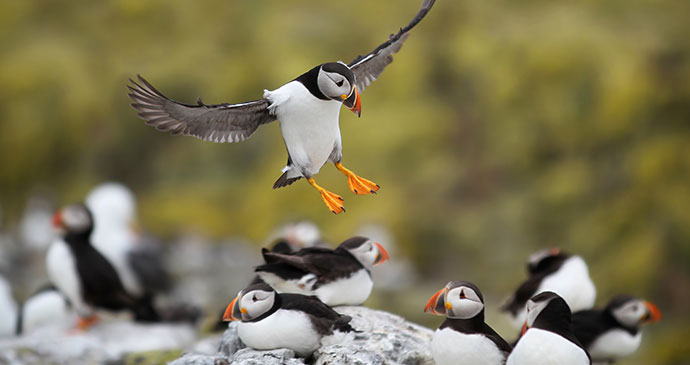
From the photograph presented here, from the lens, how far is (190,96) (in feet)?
65.0

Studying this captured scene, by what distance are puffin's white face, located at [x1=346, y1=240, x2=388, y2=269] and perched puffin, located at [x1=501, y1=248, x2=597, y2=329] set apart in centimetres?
113

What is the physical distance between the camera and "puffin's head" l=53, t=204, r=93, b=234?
6.95 metres

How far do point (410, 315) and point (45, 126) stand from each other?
13693mm

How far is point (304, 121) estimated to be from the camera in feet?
13.6

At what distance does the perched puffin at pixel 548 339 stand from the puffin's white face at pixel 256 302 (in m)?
1.23

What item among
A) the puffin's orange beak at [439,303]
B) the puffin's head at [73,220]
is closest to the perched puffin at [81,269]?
the puffin's head at [73,220]

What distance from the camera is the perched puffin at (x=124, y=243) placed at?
9.62 metres

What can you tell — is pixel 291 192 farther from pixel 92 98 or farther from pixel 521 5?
pixel 92 98

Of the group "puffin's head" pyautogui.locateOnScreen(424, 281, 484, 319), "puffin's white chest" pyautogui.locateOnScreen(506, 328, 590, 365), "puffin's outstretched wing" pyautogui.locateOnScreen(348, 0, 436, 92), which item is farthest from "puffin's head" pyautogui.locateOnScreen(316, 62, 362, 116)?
"puffin's white chest" pyautogui.locateOnScreen(506, 328, 590, 365)

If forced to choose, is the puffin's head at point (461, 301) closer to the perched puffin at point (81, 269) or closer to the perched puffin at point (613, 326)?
the perched puffin at point (613, 326)

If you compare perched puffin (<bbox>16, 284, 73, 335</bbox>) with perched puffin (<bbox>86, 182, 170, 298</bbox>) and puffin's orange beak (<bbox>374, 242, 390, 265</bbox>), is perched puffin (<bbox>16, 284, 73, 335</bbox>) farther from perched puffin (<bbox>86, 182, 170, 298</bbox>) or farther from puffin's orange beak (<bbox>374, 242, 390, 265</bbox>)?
puffin's orange beak (<bbox>374, 242, 390, 265</bbox>)

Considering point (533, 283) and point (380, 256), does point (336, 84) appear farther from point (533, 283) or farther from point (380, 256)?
point (533, 283)

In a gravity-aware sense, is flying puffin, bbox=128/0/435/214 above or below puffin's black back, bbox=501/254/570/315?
below

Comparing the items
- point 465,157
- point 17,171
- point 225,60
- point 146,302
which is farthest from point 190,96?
point 146,302
